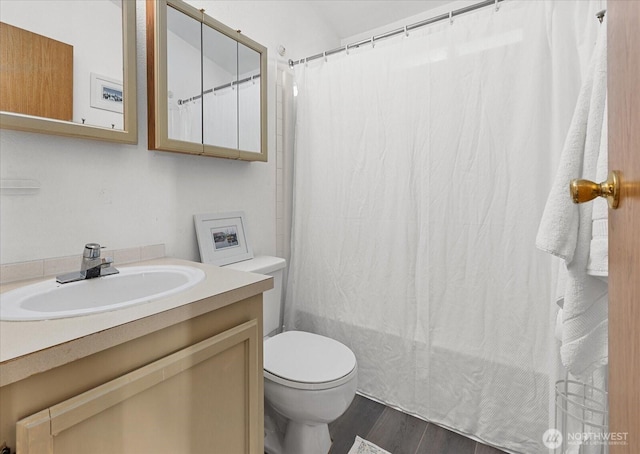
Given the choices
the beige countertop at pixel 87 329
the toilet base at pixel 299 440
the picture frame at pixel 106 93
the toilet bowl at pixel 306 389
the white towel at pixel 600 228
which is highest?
the picture frame at pixel 106 93

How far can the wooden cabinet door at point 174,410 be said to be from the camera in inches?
23.2

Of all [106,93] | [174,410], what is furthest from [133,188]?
[174,410]

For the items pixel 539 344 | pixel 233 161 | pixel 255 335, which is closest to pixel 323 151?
pixel 233 161

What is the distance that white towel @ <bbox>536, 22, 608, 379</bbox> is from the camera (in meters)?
0.88

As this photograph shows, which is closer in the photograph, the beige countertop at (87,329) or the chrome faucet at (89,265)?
the beige countertop at (87,329)

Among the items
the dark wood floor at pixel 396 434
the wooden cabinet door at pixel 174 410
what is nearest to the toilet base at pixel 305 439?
the dark wood floor at pixel 396 434

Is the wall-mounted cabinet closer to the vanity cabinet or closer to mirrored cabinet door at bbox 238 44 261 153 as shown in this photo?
mirrored cabinet door at bbox 238 44 261 153

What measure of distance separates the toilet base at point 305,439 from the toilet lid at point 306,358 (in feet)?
0.84

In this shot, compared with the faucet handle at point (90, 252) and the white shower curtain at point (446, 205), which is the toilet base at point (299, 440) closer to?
the white shower curtain at point (446, 205)

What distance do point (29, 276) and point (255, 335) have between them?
28.0 inches

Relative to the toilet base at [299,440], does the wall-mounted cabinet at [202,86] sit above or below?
above

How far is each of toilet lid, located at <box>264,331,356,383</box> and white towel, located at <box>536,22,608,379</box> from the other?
756 millimetres

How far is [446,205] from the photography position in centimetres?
152

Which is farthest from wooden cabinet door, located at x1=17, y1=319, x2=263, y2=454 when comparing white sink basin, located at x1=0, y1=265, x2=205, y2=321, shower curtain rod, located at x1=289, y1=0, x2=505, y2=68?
shower curtain rod, located at x1=289, y1=0, x2=505, y2=68
